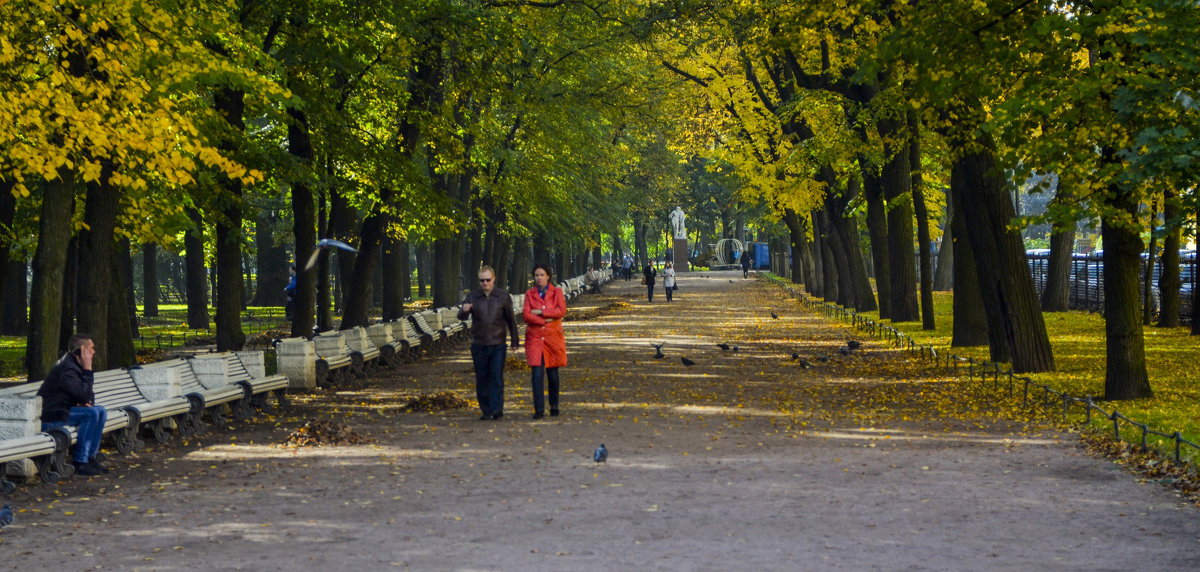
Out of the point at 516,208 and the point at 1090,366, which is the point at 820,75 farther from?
the point at 516,208

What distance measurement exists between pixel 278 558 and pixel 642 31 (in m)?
21.4

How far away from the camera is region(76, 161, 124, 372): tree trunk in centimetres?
1655

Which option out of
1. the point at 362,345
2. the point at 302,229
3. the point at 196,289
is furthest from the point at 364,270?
the point at 196,289

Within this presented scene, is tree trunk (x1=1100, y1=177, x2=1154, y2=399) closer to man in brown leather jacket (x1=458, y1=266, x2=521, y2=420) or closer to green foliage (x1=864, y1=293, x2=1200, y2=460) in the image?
green foliage (x1=864, y1=293, x2=1200, y2=460)

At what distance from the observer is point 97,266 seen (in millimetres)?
16594

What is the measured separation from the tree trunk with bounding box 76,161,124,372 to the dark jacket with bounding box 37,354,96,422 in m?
4.73

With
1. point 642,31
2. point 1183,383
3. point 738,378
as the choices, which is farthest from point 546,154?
point 1183,383

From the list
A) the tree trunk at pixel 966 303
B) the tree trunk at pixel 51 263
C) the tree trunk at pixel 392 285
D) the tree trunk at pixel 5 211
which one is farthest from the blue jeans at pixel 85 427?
the tree trunk at pixel 392 285

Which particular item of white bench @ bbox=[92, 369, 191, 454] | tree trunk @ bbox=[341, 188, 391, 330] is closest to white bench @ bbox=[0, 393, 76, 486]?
white bench @ bbox=[92, 369, 191, 454]

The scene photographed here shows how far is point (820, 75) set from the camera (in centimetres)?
2955

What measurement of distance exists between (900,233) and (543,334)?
16783 mm

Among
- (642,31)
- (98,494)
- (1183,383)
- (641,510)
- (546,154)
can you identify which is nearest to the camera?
(641,510)

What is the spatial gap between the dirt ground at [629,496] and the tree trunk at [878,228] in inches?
587

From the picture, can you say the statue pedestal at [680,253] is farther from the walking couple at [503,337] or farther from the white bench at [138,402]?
the white bench at [138,402]
